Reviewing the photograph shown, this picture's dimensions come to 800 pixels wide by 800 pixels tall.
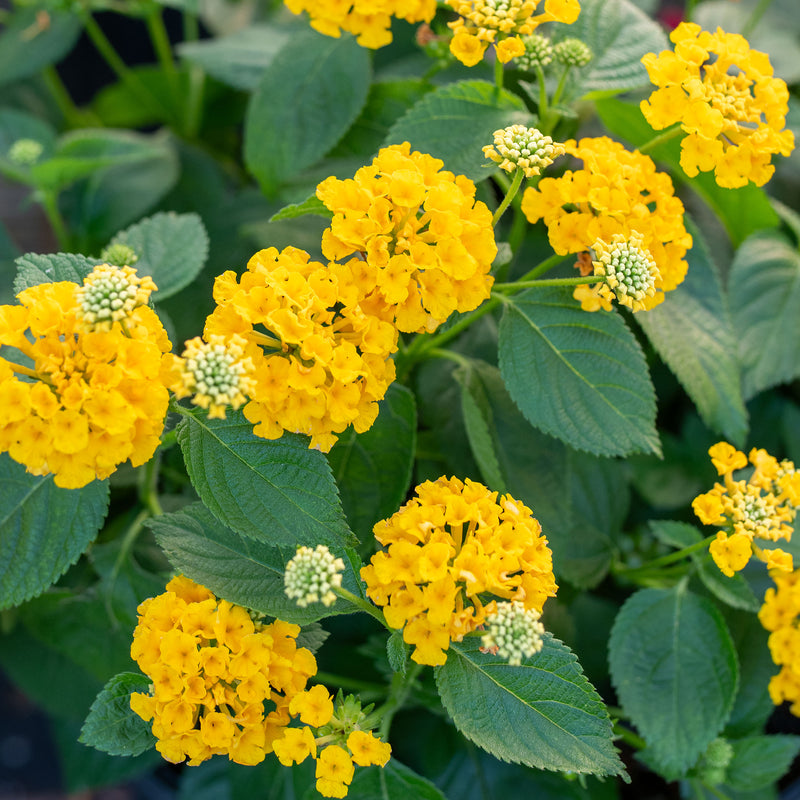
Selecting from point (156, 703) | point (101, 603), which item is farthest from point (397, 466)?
point (101, 603)

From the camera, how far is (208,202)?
1.40 metres

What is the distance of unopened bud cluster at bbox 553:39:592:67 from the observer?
0.85m

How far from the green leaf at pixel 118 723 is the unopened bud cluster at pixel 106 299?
322 millimetres

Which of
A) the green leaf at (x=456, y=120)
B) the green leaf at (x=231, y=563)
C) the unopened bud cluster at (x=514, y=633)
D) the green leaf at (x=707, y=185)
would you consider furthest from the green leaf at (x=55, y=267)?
the green leaf at (x=707, y=185)

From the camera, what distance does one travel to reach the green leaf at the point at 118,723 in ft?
2.26

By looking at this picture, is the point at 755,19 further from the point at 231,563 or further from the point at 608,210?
the point at 231,563

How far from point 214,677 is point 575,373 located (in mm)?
446

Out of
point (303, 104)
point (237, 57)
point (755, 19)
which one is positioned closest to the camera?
point (303, 104)

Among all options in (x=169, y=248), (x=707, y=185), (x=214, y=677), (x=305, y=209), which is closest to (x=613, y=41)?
(x=707, y=185)

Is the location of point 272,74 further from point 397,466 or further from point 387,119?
point 397,466

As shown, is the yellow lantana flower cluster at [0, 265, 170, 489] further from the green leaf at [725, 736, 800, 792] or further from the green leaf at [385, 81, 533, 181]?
the green leaf at [725, 736, 800, 792]

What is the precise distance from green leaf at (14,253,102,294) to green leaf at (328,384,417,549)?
30 centimetres

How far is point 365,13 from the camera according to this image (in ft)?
2.78

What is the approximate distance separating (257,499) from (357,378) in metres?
0.14
